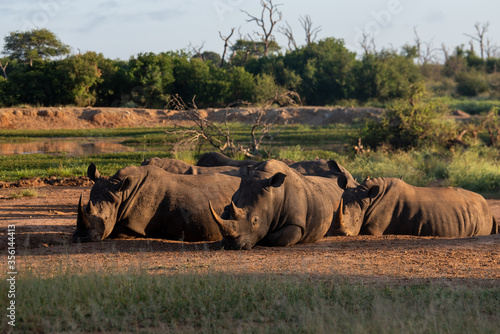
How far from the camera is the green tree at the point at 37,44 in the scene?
193 ft

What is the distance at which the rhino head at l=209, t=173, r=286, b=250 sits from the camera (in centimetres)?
818

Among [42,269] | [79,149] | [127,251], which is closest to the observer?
[42,269]

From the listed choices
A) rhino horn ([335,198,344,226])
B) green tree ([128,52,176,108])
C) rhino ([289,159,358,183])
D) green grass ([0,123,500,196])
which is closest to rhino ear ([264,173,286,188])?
rhino horn ([335,198,344,226])

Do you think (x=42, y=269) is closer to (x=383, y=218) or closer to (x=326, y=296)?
(x=326, y=296)

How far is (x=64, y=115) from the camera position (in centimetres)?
4312

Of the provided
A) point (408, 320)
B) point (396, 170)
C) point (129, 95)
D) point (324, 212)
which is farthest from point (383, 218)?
point (129, 95)

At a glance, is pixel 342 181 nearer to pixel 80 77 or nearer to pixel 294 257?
pixel 294 257

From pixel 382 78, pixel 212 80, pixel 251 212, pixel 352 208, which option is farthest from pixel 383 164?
pixel 382 78

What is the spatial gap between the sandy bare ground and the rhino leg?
5.9 inches

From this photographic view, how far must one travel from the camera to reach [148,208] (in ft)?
30.7

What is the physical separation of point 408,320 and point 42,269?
423 centimetres

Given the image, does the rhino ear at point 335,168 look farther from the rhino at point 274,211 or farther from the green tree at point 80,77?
the green tree at point 80,77

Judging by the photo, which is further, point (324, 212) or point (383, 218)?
point (383, 218)

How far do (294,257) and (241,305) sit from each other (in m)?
2.29
